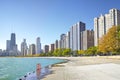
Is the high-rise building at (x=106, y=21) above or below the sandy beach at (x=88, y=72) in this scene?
above

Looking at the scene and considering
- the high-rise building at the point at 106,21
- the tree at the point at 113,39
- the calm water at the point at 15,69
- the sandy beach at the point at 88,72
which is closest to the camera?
the sandy beach at the point at 88,72

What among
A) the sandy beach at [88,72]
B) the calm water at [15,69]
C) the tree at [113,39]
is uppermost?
the tree at [113,39]

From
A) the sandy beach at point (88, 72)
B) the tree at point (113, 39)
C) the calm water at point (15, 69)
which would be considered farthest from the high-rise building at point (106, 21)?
the sandy beach at point (88, 72)

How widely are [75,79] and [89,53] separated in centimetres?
14724

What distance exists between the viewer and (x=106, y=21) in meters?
166

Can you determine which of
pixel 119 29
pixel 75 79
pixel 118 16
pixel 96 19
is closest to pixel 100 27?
pixel 96 19

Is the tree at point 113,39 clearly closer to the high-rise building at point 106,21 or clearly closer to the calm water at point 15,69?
the calm water at point 15,69

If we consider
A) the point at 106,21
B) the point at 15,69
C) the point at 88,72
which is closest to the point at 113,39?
the point at 15,69

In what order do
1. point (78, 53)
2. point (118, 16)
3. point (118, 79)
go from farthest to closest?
point (78, 53)
point (118, 16)
point (118, 79)

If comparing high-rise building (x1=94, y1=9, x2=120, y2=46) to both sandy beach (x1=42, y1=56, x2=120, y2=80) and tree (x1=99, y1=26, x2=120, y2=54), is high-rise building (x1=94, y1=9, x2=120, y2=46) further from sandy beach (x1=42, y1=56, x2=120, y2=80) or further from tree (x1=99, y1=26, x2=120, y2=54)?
sandy beach (x1=42, y1=56, x2=120, y2=80)

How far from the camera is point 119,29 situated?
78.6m

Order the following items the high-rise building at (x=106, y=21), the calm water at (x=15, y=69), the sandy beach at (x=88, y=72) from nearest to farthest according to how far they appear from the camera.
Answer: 1. the sandy beach at (x=88, y=72)
2. the calm water at (x=15, y=69)
3. the high-rise building at (x=106, y=21)

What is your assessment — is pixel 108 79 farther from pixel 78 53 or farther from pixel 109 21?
pixel 78 53

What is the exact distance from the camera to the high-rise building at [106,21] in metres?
152
